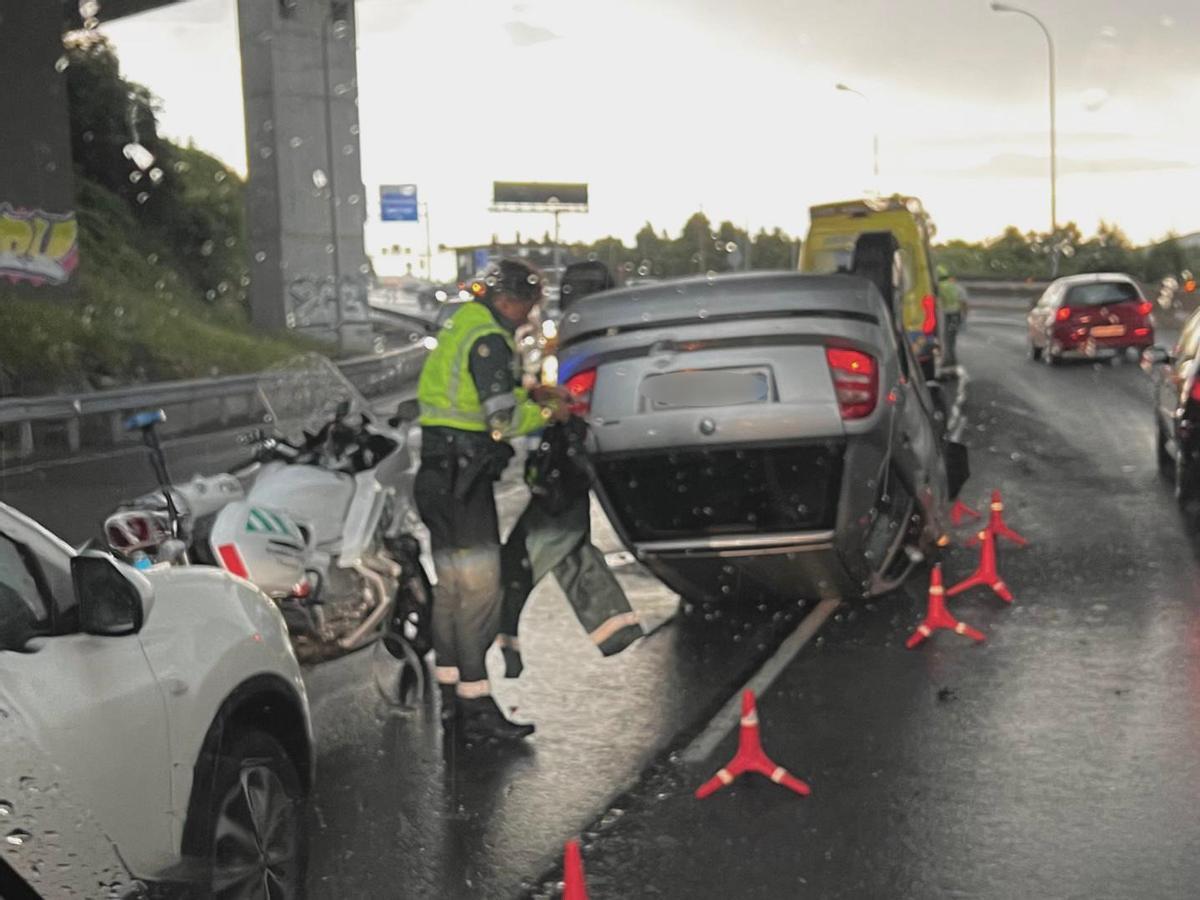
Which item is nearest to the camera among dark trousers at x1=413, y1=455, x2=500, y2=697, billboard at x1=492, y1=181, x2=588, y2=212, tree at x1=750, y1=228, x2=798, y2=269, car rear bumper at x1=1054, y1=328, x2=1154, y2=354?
dark trousers at x1=413, y1=455, x2=500, y2=697

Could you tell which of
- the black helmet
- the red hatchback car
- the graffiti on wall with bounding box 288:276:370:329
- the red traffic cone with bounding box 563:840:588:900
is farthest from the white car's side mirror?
the graffiti on wall with bounding box 288:276:370:329

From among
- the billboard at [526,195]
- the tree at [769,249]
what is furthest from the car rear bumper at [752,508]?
the billboard at [526,195]

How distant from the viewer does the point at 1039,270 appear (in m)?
68.0

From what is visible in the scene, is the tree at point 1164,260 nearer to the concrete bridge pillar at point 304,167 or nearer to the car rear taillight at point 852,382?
the concrete bridge pillar at point 304,167

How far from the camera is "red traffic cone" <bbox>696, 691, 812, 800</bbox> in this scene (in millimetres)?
5340

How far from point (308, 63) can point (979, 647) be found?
2919 cm

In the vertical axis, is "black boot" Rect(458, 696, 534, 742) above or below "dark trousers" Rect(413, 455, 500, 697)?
below

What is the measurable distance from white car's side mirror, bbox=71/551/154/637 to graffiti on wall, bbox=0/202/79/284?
2680 cm

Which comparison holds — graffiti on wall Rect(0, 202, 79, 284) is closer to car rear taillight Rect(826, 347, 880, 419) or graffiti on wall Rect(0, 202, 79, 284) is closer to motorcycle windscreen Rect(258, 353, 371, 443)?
motorcycle windscreen Rect(258, 353, 371, 443)

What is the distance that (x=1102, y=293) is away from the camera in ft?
89.5

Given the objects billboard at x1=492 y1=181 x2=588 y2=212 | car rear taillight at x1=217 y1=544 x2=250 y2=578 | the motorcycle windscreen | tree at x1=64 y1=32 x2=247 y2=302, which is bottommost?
car rear taillight at x1=217 y1=544 x2=250 y2=578

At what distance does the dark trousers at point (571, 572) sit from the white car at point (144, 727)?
7.96ft

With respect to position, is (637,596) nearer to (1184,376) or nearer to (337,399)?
(337,399)

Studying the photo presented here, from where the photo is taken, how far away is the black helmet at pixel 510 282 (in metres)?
6.28
